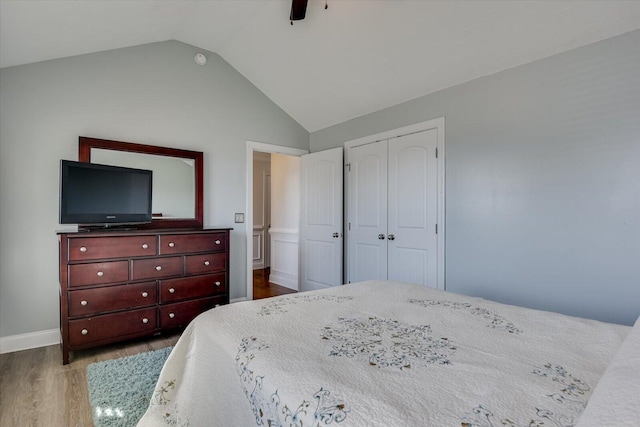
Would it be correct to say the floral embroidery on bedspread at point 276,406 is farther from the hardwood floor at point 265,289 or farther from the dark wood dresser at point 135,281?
the hardwood floor at point 265,289

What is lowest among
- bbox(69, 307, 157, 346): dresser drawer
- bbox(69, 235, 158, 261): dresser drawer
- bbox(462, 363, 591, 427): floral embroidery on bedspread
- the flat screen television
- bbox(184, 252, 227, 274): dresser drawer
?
bbox(69, 307, 157, 346): dresser drawer

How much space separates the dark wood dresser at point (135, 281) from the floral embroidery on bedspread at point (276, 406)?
2.15 meters

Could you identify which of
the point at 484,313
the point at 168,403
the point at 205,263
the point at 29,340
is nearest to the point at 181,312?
the point at 205,263

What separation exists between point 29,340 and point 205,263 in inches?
60.5

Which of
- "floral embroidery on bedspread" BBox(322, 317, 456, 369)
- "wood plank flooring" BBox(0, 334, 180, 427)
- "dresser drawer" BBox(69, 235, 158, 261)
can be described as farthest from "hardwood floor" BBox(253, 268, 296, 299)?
"floral embroidery on bedspread" BBox(322, 317, 456, 369)

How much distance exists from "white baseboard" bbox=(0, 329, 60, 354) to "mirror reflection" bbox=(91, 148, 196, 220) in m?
1.33

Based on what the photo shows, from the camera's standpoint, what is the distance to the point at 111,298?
2.65 metres

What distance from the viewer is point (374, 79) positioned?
10.8 ft

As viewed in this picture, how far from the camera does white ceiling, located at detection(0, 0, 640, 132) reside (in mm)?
2186

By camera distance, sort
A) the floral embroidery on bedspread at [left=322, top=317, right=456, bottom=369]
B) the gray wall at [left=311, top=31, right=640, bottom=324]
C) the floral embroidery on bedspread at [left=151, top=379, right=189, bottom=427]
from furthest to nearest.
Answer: the gray wall at [left=311, top=31, right=640, bottom=324]
the floral embroidery on bedspread at [left=151, top=379, right=189, bottom=427]
the floral embroidery on bedspread at [left=322, top=317, right=456, bottom=369]

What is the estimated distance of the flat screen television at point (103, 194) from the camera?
8.51 feet

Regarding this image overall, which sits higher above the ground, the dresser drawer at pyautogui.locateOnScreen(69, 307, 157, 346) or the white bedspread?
the white bedspread

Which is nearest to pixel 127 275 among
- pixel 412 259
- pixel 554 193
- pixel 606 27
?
pixel 412 259

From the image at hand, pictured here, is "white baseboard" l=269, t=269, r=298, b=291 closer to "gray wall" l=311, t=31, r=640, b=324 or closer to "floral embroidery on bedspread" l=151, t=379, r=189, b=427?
"gray wall" l=311, t=31, r=640, b=324
